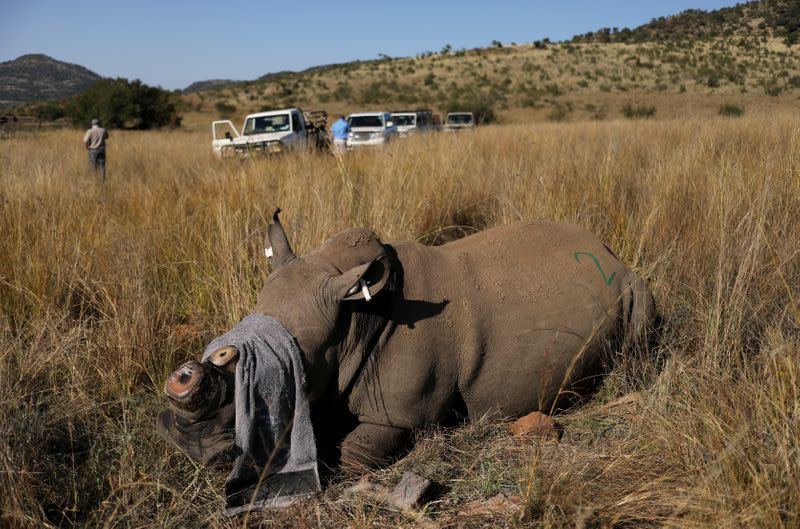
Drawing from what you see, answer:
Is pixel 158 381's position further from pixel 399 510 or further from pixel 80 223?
pixel 80 223

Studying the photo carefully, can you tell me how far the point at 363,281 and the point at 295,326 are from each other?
0.36 meters

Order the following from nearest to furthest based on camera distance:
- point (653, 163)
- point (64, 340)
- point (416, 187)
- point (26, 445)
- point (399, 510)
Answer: point (399, 510) → point (26, 445) → point (64, 340) → point (416, 187) → point (653, 163)

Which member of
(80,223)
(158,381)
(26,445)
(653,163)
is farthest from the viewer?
(653,163)

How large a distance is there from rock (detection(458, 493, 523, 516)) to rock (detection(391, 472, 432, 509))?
177mm

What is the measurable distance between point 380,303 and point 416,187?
3689 mm

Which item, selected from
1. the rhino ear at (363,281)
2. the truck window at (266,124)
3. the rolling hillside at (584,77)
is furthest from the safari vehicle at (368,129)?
the rhino ear at (363,281)

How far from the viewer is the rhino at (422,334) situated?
9.62 ft

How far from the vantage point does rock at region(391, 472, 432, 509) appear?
277 cm

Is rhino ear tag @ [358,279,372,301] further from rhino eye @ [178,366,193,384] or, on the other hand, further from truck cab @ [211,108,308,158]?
truck cab @ [211,108,308,158]

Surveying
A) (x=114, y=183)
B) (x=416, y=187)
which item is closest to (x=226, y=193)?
(x=416, y=187)

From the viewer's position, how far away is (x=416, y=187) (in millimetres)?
6688

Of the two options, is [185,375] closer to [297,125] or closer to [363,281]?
[363,281]

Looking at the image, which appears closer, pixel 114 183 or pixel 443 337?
pixel 443 337

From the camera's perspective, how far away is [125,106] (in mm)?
38000
